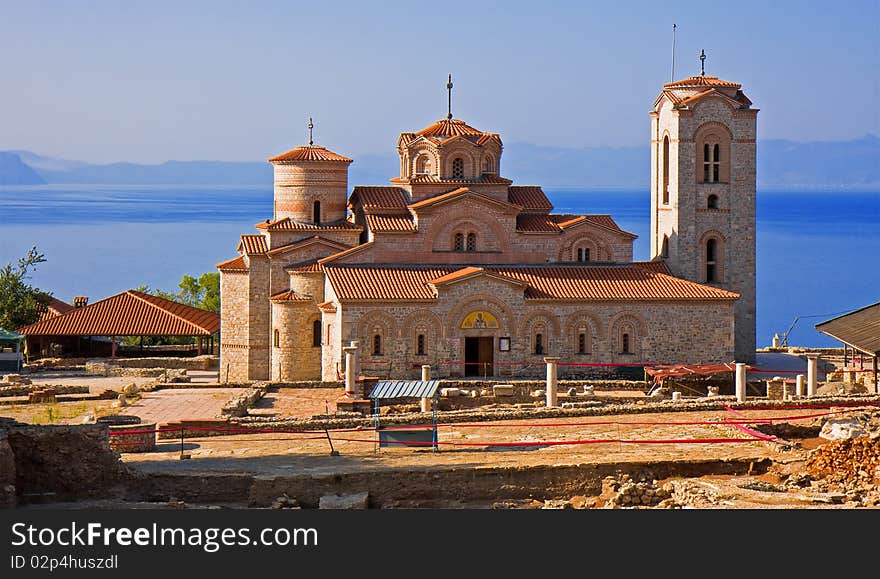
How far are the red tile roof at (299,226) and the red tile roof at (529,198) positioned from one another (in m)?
4.63

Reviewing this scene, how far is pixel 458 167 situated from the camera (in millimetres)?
41531

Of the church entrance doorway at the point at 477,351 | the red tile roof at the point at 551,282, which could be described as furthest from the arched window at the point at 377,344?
the church entrance doorway at the point at 477,351

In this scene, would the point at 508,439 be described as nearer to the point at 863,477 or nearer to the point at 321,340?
the point at 863,477

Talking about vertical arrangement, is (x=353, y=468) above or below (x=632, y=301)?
below

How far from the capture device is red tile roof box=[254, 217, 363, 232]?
4084 cm

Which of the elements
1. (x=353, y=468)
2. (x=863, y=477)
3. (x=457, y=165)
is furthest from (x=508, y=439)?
(x=457, y=165)

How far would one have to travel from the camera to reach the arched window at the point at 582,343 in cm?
3897

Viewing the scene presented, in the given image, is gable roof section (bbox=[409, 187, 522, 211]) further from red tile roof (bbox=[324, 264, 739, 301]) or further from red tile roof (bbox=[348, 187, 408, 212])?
red tile roof (bbox=[324, 264, 739, 301])

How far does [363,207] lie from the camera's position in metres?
40.8

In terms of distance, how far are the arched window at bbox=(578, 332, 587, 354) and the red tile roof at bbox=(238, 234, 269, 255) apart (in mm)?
8959

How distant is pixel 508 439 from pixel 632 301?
471 inches

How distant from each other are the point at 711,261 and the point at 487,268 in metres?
6.78

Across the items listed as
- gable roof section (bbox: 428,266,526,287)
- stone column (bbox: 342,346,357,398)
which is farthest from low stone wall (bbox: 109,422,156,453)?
gable roof section (bbox: 428,266,526,287)

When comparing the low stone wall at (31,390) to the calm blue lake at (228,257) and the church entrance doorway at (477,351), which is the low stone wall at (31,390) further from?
the calm blue lake at (228,257)
